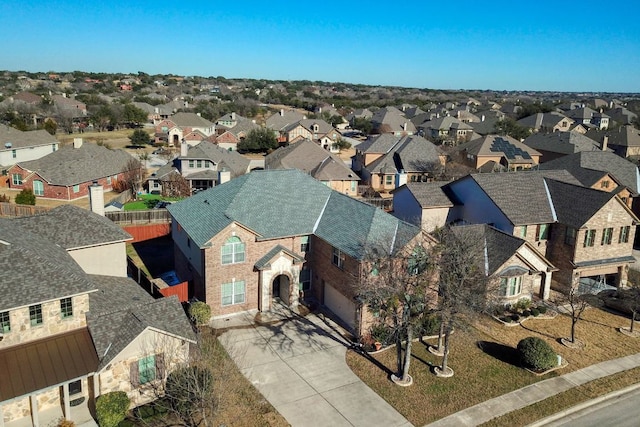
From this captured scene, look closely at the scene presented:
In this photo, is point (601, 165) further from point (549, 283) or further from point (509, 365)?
point (509, 365)

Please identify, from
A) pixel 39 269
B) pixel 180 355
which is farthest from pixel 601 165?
pixel 39 269

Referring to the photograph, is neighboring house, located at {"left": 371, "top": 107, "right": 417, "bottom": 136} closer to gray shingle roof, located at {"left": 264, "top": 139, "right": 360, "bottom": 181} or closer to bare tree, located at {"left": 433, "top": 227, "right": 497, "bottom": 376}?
gray shingle roof, located at {"left": 264, "top": 139, "right": 360, "bottom": 181}

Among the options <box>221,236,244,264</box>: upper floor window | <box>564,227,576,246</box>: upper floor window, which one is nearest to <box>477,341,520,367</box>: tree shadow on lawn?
<box>564,227,576,246</box>: upper floor window

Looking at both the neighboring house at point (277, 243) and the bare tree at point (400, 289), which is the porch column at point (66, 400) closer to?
the neighboring house at point (277, 243)

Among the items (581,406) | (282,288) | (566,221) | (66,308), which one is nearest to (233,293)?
(282,288)

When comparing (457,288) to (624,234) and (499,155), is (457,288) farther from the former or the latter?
(499,155)

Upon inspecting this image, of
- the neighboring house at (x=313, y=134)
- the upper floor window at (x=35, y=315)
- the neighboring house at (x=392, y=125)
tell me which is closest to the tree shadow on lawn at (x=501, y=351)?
the upper floor window at (x=35, y=315)
